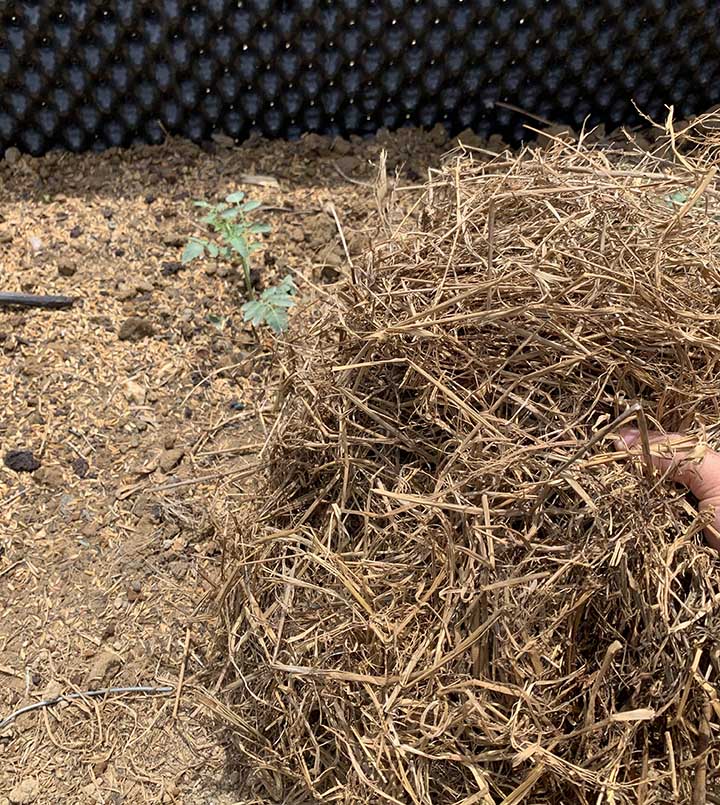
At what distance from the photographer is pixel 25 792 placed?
1.71 meters

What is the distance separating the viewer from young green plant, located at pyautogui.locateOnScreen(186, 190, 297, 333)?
7.54 ft

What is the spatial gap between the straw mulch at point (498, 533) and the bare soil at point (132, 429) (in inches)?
10.0

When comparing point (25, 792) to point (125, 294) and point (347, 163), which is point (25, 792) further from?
point (347, 163)

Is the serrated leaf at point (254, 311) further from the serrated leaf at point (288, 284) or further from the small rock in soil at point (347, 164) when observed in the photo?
the small rock in soil at point (347, 164)

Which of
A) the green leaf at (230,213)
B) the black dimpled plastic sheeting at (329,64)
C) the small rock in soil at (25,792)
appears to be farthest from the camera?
the black dimpled plastic sheeting at (329,64)

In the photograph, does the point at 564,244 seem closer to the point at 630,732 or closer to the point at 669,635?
the point at 669,635

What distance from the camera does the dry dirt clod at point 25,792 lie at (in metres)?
1.70

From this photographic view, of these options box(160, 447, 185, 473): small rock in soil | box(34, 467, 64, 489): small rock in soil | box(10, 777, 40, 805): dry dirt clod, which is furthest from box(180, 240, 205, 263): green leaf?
box(10, 777, 40, 805): dry dirt clod

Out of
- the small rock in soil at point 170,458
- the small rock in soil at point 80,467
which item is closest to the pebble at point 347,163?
the small rock in soil at point 170,458

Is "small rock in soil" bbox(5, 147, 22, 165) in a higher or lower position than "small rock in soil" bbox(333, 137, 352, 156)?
higher

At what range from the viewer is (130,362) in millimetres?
2324

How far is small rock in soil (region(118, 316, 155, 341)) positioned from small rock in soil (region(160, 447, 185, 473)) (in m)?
0.41

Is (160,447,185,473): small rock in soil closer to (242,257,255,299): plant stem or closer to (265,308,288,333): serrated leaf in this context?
(265,308,288,333): serrated leaf

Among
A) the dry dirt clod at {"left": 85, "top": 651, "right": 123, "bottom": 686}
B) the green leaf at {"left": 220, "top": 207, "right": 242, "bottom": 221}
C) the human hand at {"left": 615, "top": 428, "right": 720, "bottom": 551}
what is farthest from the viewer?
the green leaf at {"left": 220, "top": 207, "right": 242, "bottom": 221}
